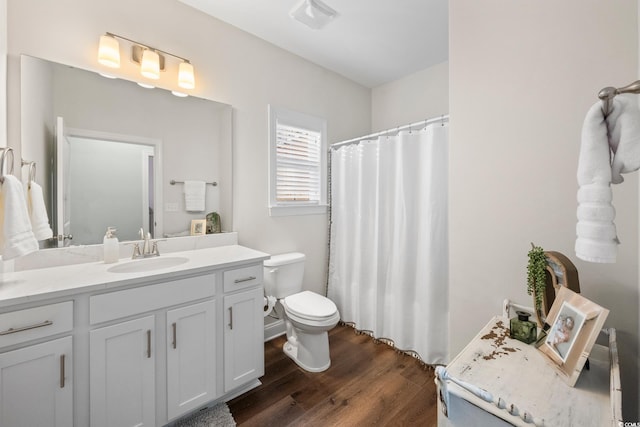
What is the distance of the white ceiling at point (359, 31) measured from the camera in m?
1.85

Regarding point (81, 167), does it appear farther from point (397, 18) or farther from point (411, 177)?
point (397, 18)

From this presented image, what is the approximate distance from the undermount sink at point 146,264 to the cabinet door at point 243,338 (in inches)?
17.8

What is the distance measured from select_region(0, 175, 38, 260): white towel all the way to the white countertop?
163 mm

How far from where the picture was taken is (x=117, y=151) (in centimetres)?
166

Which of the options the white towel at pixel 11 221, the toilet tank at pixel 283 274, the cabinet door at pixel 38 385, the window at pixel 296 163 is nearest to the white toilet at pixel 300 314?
the toilet tank at pixel 283 274

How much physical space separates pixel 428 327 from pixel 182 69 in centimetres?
253

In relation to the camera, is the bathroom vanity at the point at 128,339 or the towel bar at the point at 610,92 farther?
the bathroom vanity at the point at 128,339

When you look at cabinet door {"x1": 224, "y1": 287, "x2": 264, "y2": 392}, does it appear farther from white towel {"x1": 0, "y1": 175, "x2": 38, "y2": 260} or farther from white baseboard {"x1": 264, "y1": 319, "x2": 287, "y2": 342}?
white towel {"x1": 0, "y1": 175, "x2": 38, "y2": 260}

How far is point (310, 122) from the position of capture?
2.59 metres

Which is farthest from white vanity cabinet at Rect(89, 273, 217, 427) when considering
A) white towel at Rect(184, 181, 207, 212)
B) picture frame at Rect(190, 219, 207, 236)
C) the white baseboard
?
the white baseboard

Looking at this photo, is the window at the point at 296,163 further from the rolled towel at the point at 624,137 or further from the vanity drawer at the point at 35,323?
the rolled towel at the point at 624,137

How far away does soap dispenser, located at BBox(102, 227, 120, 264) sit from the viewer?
1534 millimetres

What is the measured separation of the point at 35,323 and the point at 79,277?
244mm

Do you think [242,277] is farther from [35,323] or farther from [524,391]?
[524,391]
